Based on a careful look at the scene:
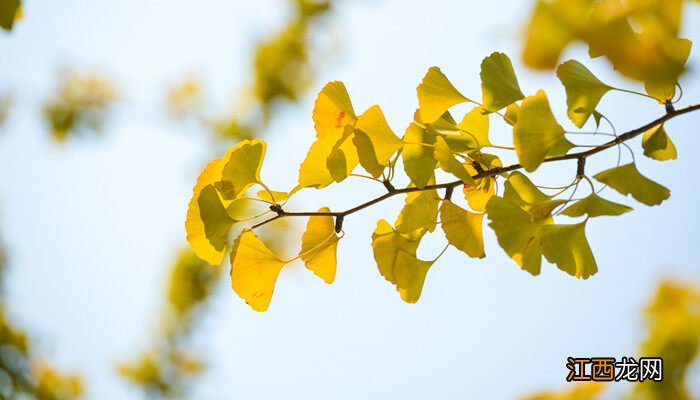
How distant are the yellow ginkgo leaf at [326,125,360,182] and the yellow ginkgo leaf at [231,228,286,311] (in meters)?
0.11

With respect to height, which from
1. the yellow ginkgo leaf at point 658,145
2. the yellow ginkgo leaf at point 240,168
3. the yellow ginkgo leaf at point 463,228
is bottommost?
the yellow ginkgo leaf at point 463,228

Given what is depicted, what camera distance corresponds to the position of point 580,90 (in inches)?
17.0

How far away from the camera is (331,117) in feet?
1.57

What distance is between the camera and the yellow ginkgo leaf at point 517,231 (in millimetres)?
414

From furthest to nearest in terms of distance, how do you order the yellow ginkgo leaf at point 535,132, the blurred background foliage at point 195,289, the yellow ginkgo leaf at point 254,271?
the blurred background foliage at point 195,289
the yellow ginkgo leaf at point 254,271
the yellow ginkgo leaf at point 535,132

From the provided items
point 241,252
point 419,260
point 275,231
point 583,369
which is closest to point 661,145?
point 419,260

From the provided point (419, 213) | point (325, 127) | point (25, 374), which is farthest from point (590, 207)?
point (25, 374)

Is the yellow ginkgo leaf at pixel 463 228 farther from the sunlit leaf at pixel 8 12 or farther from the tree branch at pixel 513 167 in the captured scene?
the sunlit leaf at pixel 8 12

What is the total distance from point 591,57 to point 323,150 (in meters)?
0.24

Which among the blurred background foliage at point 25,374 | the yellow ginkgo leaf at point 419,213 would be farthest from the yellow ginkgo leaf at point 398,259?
the blurred background foliage at point 25,374

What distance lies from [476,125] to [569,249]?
143mm

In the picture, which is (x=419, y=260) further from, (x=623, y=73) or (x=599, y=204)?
(x=623, y=73)

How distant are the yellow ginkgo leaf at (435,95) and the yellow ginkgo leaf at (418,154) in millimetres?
15

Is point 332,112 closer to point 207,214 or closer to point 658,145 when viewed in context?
point 207,214
